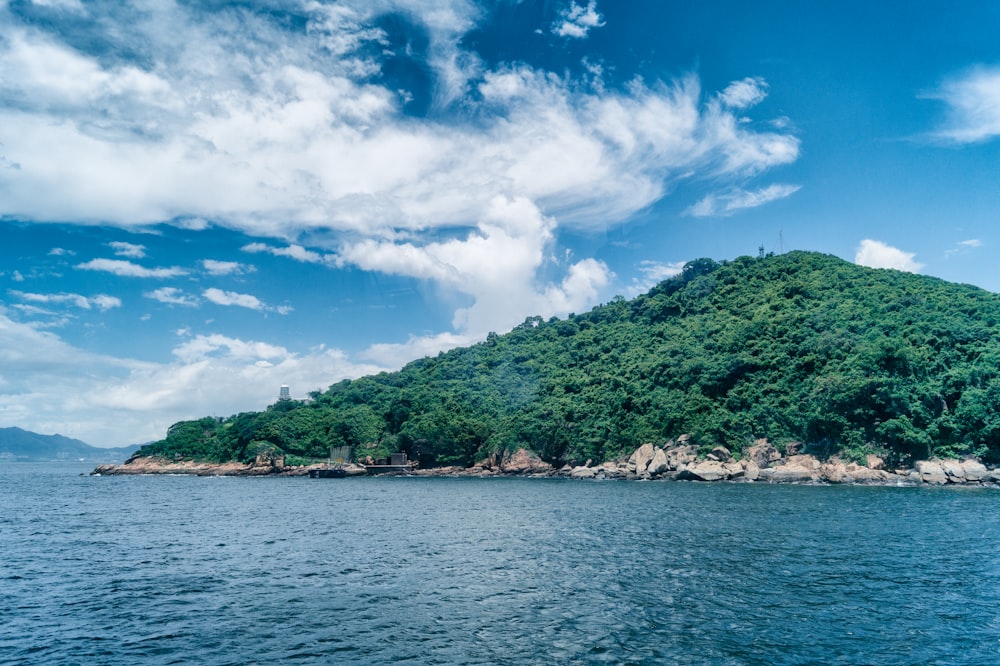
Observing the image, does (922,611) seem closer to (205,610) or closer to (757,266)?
(205,610)

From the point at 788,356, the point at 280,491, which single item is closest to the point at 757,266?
the point at 788,356

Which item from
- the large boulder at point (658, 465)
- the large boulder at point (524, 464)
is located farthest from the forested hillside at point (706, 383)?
the large boulder at point (658, 465)

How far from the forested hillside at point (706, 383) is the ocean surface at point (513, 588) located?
113 feet

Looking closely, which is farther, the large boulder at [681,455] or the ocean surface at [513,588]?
the large boulder at [681,455]

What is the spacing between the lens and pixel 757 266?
146m

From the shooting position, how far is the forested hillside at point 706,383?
81125 mm

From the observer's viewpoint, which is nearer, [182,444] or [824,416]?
[824,416]

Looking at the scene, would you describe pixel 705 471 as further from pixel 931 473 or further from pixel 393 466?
pixel 393 466

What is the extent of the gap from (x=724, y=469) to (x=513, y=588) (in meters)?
70.1

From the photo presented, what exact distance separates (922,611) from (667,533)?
1830 cm

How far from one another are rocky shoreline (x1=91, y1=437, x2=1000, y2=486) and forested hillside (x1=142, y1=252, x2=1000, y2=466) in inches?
94.4

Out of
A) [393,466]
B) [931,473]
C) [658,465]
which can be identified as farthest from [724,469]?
[393,466]

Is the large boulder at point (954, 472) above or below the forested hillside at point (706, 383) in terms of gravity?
below

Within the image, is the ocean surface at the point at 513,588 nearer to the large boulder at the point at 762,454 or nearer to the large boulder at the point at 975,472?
the large boulder at the point at 975,472
